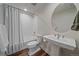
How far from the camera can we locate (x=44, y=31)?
1.24 meters

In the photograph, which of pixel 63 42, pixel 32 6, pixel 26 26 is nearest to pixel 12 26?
pixel 26 26

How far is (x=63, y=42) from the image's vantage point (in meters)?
1.11

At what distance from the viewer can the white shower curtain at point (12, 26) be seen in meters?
1.18

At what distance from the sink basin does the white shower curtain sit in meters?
0.35

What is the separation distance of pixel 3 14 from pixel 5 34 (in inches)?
9.3

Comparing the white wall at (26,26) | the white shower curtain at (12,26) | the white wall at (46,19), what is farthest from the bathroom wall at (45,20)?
the white shower curtain at (12,26)

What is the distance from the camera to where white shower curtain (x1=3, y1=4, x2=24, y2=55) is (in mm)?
1181

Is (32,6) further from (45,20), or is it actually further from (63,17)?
(63,17)

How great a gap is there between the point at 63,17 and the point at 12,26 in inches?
24.7

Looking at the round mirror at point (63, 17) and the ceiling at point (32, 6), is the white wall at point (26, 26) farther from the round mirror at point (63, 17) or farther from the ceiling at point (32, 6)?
the round mirror at point (63, 17)

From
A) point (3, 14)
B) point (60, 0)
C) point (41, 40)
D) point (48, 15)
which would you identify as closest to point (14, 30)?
point (3, 14)

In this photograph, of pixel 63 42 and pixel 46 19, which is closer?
pixel 63 42

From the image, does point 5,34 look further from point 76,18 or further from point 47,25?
point 76,18

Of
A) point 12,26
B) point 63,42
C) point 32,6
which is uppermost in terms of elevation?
point 32,6
